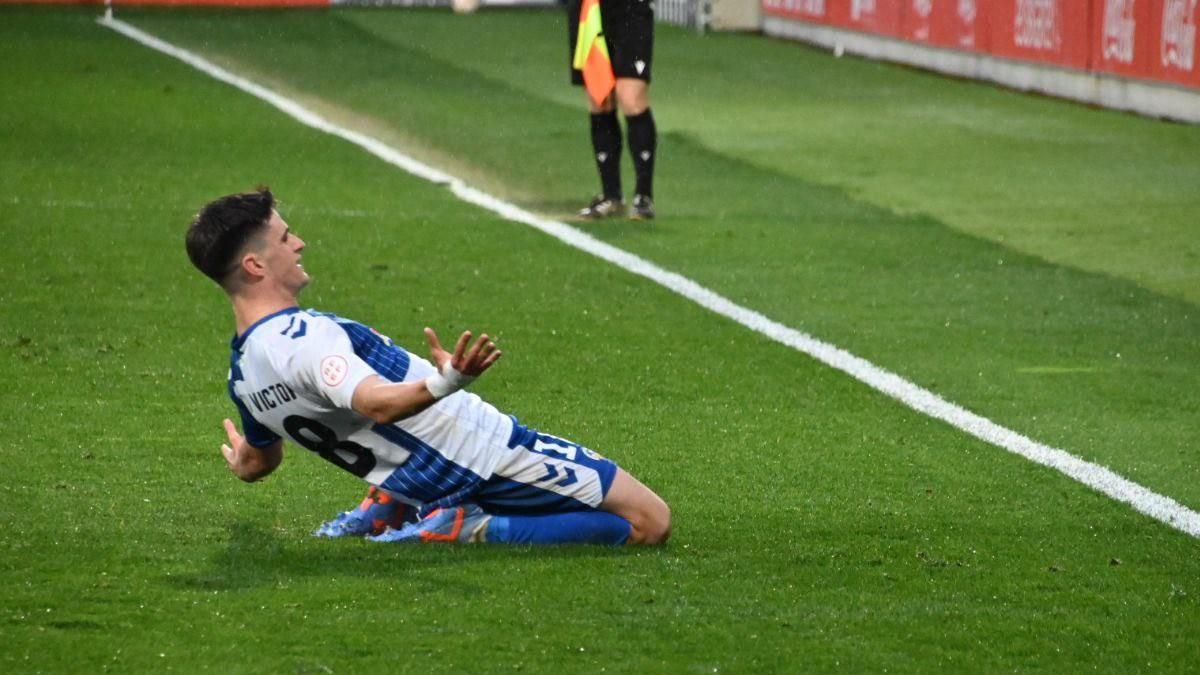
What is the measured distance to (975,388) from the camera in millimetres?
7965

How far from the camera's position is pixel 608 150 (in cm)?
1232

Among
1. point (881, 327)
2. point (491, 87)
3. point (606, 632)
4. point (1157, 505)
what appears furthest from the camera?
point (491, 87)

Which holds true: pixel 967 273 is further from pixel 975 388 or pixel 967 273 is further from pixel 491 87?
pixel 491 87

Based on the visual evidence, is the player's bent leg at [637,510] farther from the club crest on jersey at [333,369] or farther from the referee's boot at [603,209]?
the referee's boot at [603,209]

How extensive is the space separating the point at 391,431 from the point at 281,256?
0.52m

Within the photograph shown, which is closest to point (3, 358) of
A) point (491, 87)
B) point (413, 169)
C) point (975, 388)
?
point (975, 388)

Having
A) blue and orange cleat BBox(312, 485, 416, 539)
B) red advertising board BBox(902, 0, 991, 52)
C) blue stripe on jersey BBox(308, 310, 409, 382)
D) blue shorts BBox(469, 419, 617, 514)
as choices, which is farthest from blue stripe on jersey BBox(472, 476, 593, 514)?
red advertising board BBox(902, 0, 991, 52)

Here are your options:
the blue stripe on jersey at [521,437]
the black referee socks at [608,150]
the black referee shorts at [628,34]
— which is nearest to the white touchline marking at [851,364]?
the black referee socks at [608,150]

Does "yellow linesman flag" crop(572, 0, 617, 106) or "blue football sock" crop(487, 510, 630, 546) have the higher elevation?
"yellow linesman flag" crop(572, 0, 617, 106)

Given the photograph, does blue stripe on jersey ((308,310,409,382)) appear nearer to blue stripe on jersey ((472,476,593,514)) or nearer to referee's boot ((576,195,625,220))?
blue stripe on jersey ((472,476,593,514))

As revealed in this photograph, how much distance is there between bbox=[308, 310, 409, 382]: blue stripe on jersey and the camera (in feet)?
17.9

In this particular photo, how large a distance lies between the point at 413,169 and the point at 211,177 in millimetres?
1459

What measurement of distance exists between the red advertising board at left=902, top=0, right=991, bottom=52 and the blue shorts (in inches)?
668

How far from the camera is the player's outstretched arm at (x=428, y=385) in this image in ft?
16.0
